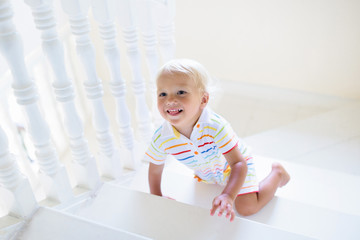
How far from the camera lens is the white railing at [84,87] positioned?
947 millimetres

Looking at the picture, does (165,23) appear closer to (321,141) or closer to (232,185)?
(232,185)

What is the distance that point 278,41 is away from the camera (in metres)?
2.17

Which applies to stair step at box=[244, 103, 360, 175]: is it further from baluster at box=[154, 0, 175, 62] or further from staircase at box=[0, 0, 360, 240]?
baluster at box=[154, 0, 175, 62]

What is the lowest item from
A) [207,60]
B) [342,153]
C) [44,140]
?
[342,153]

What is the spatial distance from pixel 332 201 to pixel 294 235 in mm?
522

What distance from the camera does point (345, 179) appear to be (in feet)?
5.02

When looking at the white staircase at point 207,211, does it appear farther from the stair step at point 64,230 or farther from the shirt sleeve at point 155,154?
the shirt sleeve at point 155,154

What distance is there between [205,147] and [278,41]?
124cm

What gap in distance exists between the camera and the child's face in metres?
1.07

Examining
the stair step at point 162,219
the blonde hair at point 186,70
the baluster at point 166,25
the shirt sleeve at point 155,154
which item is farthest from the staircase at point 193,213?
the baluster at point 166,25

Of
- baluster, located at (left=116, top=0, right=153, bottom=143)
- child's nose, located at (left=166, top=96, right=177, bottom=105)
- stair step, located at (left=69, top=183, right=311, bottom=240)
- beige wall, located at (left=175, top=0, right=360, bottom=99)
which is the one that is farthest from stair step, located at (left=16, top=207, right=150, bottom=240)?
beige wall, located at (left=175, top=0, right=360, bottom=99)

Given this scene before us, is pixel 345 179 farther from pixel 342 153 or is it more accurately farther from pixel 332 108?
pixel 332 108

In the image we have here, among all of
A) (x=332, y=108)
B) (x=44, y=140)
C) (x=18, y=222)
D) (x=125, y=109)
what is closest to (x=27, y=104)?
(x=44, y=140)

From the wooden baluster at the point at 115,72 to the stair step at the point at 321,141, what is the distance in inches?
A: 31.0
